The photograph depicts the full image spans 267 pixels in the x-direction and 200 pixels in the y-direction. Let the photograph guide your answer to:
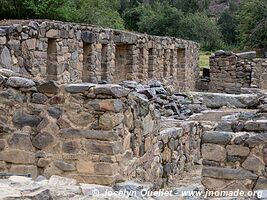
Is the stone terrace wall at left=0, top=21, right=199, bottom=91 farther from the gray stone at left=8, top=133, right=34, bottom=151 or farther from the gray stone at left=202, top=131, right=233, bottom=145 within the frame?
Answer: the gray stone at left=202, top=131, right=233, bottom=145

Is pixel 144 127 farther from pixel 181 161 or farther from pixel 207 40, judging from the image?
pixel 207 40

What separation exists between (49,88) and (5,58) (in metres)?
3.92

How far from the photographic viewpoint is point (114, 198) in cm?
398

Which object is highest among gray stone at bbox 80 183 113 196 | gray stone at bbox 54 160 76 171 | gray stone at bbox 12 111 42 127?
gray stone at bbox 12 111 42 127

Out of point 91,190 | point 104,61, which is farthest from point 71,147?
point 104,61

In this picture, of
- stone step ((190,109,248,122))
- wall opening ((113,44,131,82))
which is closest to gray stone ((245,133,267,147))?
stone step ((190,109,248,122))

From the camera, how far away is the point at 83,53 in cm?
1268

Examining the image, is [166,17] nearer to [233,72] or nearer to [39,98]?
[233,72]

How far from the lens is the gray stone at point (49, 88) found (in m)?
5.86

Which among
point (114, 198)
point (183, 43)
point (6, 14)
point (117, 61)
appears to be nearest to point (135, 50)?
point (117, 61)

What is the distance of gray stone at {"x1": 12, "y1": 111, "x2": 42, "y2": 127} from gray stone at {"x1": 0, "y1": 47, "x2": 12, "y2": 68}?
12.1 feet

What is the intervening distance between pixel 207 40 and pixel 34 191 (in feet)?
126

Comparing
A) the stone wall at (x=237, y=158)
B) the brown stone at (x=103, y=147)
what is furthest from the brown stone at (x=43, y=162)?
the stone wall at (x=237, y=158)

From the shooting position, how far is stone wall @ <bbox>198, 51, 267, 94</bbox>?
73.9 feet
